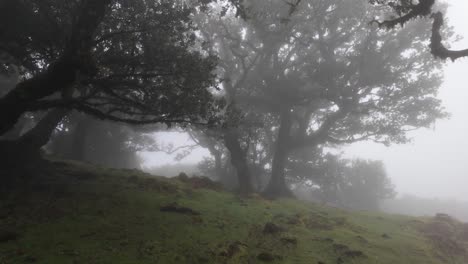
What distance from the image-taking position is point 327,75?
24953mm

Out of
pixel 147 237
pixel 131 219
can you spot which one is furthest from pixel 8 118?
pixel 147 237

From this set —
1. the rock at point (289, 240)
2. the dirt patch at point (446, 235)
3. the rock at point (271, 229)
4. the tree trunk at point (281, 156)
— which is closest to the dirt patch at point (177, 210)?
the rock at point (271, 229)

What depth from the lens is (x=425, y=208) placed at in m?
56.7

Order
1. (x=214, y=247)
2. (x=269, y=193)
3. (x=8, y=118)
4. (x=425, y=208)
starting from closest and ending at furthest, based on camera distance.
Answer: (x=214, y=247) → (x=8, y=118) → (x=269, y=193) → (x=425, y=208)

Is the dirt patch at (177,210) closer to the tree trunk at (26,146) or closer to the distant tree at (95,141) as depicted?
the tree trunk at (26,146)

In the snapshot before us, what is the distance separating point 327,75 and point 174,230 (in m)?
18.5

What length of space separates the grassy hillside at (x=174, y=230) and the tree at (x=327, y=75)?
10.2 metres

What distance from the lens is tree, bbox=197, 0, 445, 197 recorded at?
2505cm

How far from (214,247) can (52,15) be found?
1115 cm

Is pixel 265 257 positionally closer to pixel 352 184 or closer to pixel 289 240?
pixel 289 240

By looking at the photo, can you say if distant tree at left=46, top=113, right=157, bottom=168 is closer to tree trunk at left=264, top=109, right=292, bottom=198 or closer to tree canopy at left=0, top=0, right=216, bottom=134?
tree trunk at left=264, top=109, right=292, bottom=198

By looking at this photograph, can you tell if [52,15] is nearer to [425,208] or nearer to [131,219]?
[131,219]

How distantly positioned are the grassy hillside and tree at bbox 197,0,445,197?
10.2m

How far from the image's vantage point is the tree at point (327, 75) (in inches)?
986
